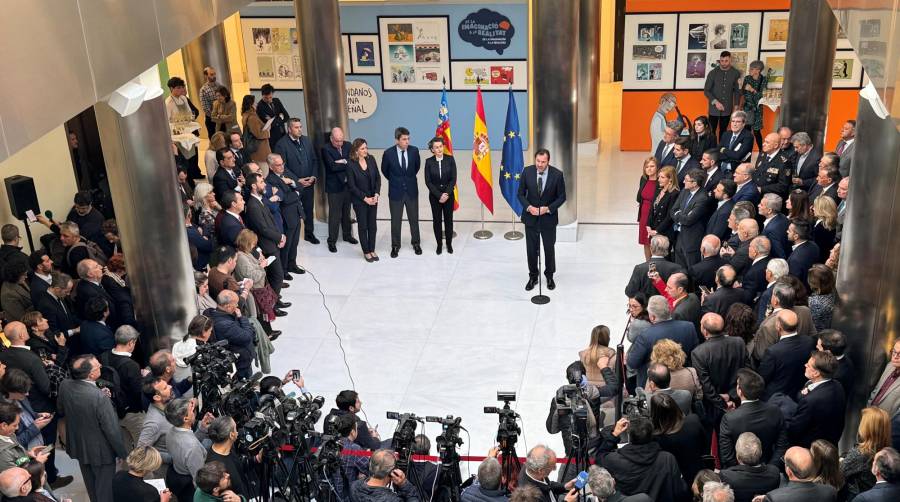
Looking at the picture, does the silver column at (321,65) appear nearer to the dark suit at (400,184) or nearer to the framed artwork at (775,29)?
the dark suit at (400,184)

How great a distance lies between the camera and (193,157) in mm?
14500

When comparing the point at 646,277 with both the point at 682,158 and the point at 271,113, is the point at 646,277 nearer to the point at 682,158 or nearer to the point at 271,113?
the point at 682,158

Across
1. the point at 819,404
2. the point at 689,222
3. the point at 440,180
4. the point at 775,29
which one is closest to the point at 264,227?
the point at 440,180

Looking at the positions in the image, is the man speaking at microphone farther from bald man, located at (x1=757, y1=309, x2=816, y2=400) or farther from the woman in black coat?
bald man, located at (x1=757, y1=309, x2=816, y2=400)

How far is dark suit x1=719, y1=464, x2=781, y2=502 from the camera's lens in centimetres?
577

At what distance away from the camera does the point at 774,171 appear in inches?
423

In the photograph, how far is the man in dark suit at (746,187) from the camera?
32.0 ft

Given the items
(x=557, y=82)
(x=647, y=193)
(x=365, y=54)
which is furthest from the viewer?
(x=365, y=54)

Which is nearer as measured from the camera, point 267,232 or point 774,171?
point 267,232

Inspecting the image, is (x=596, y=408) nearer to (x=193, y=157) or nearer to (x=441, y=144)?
(x=441, y=144)

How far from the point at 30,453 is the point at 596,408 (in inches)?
157

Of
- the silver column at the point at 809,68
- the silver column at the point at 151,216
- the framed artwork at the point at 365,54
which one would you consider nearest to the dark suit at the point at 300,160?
the silver column at the point at 151,216

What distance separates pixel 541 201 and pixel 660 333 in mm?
3500

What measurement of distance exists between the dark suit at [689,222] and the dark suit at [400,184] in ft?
10.6
